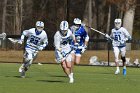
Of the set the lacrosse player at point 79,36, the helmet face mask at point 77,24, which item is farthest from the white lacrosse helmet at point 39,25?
the lacrosse player at point 79,36

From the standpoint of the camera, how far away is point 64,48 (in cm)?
1969

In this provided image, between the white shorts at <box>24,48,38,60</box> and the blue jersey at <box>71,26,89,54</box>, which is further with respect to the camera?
the blue jersey at <box>71,26,89,54</box>

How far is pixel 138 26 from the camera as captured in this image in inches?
2714

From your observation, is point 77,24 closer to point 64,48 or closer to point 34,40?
point 34,40

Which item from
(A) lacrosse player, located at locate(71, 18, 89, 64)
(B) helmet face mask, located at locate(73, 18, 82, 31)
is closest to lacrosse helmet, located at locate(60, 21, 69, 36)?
(B) helmet face mask, located at locate(73, 18, 82, 31)

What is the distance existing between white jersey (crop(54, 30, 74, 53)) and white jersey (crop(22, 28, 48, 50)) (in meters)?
2.05

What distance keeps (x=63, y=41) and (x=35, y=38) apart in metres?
2.34

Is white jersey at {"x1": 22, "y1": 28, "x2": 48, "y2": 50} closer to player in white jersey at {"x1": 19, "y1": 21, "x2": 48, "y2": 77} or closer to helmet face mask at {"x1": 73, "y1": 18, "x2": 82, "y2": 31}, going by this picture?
player in white jersey at {"x1": 19, "y1": 21, "x2": 48, "y2": 77}

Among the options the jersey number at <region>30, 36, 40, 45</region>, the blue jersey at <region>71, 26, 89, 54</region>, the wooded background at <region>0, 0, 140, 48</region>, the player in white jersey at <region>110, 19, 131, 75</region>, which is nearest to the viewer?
the jersey number at <region>30, 36, 40, 45</region>

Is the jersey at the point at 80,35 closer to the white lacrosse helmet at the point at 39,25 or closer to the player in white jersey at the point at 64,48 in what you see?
the white lacrosse helmet at the point at 39,25

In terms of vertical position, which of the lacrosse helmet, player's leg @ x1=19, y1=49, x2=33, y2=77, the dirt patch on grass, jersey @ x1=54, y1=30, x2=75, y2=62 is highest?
the lacrosse helmet

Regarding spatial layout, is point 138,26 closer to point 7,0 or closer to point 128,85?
point 7,0

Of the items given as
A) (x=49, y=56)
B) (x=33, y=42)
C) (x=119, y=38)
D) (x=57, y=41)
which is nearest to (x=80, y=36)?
(x=119, y=38)

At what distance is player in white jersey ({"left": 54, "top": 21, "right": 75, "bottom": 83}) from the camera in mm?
19406
